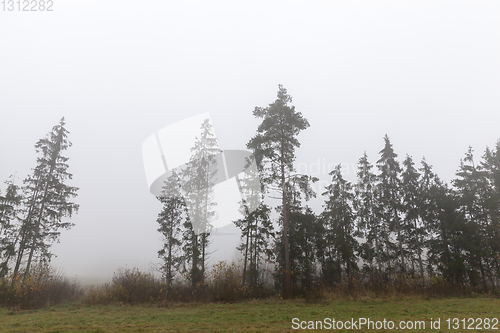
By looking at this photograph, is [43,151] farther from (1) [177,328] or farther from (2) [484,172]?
(2) [484,172]

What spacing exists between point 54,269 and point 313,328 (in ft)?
61.9

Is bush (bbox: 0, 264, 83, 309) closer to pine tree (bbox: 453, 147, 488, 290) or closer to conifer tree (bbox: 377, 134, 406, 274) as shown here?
conifer tree (bbox: 377, 134, 406, 274)

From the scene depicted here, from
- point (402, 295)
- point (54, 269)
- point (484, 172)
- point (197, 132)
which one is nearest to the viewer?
point (402, 295)

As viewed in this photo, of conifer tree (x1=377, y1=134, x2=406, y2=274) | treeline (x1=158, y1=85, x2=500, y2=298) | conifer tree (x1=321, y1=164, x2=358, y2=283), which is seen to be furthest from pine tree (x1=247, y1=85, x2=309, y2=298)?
conifer tree (x1=377, y1=134, x2=406, y2=274)

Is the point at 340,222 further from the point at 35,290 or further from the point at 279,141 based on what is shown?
the point at 35,290

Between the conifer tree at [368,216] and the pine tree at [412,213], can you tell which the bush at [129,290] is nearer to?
the conifer tree at [368,216]

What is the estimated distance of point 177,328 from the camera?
29.1 feet

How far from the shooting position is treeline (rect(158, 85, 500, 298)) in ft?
62.8

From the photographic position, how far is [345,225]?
2584cm

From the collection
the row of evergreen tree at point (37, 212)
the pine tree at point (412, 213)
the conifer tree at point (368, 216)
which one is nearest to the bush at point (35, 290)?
the row of evergreen tree at point (37, 212)

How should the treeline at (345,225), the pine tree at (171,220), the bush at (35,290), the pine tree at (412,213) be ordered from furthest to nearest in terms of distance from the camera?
the pine tree at (412,213), the pine tree at (171,220), the treeline at (345,225), the bush at (35,290)

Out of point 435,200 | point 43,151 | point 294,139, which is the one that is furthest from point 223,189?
point 435,200

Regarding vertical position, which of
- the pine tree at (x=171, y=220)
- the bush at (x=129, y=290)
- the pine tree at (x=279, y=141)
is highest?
the pine tree at (x=279, y=141)

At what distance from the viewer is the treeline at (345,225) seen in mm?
19156
